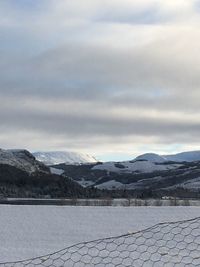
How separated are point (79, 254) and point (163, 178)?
13278cm

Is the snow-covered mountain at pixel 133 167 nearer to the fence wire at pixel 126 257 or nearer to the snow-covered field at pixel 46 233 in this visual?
the snow-covered field at pixel 46 233

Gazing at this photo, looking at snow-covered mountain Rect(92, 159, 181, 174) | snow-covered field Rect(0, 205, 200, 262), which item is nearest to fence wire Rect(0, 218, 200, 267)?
snow-covered field Rect(0, 205, 200, 262)

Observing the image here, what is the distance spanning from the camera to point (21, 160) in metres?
120

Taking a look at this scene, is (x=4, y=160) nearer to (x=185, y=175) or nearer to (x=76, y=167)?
(x=185, y=175)

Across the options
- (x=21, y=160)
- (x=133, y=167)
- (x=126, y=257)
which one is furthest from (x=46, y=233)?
(x=133, y=167)

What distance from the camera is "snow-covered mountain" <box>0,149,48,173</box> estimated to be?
113 m

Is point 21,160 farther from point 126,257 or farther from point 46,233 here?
point 126,257

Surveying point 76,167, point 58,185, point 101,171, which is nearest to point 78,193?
point 58,185

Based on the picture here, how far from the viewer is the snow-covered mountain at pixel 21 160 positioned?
11344 cm

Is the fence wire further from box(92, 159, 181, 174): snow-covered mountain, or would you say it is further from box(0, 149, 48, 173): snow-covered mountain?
box(92, 159, 181, 174): snow-covered mountain

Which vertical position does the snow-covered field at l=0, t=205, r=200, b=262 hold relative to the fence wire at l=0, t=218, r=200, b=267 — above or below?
above

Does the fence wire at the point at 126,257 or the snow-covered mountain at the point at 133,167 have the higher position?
the snow-covered mountain at the point at 133,167

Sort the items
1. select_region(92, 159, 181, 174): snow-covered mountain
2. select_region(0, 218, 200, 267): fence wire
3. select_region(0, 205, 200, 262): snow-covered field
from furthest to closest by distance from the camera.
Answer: select_region(92, 159, 181, 174): snow-covered mountain
select_region(0, 205, 200, 262): snow-covered field
select_region(0, 218, 200, 267): fence wire

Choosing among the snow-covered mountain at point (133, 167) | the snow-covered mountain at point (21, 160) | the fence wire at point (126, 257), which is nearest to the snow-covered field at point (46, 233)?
the fence wire at point (126, 257)
